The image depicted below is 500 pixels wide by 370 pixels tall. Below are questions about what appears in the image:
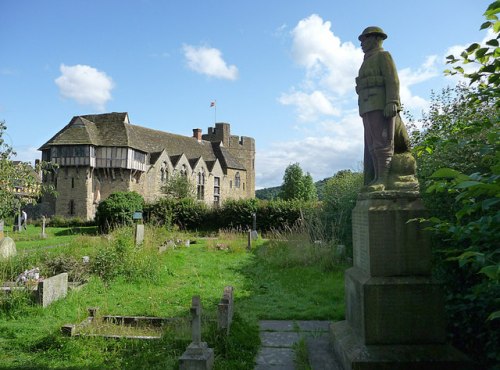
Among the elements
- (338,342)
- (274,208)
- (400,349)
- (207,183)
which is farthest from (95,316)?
(207,183)

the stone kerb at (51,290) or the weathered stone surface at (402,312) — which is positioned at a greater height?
the weathered stone surface at (402,312)

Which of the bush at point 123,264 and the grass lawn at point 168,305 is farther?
the bush at point 123,264

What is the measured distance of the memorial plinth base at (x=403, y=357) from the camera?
3.46 m

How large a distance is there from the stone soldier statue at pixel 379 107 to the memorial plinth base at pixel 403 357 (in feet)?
5.34

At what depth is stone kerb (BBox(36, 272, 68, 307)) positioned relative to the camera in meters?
7.02

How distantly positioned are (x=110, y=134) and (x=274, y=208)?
811 inches

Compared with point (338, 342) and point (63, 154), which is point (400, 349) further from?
point (63, 154)

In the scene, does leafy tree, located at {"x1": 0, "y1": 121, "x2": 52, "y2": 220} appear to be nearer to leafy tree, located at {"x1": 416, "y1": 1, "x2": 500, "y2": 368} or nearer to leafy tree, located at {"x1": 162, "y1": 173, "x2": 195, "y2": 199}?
leafy tree, located at {"x1": 416, "y1": 1, "x2": 500, "y2": 368}

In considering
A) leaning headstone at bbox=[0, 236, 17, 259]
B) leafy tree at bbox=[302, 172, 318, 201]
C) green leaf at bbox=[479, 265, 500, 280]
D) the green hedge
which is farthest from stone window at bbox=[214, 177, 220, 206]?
green leaf at bbox=[479, 265, 500, 280]

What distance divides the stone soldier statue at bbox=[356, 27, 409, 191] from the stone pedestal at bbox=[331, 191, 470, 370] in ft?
1.24

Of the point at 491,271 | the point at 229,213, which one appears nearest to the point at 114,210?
the point at 229,213

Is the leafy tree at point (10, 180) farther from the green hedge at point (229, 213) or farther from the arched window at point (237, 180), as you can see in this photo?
the arched window at point (237, 180)

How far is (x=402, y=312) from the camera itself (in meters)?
3.73

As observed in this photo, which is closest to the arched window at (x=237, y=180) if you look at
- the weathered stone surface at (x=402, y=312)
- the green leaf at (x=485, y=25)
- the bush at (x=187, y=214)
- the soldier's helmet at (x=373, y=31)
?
the bush at (x=187, y=214)
